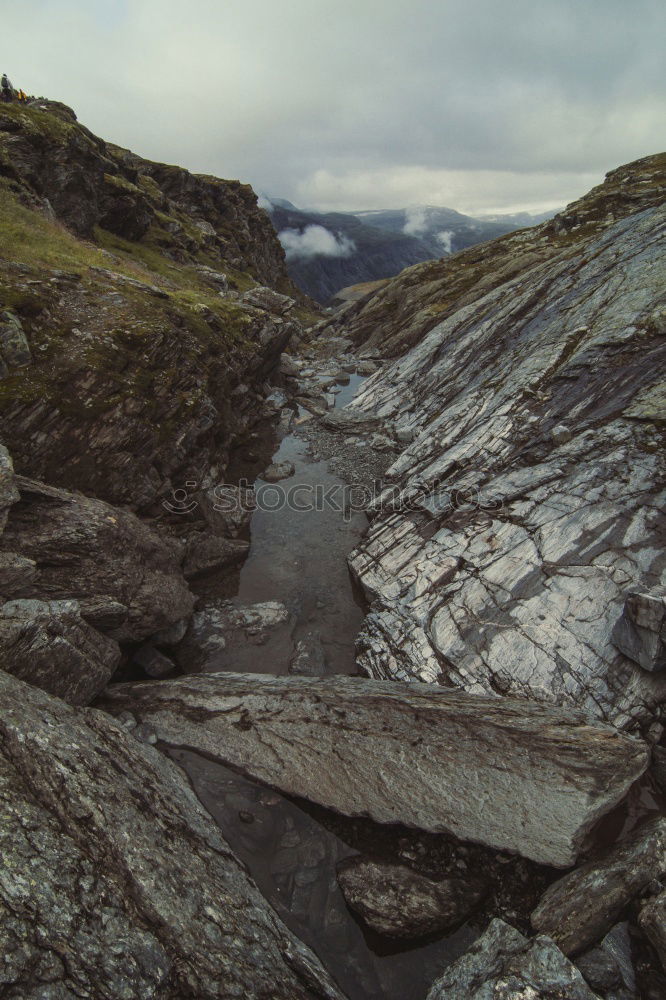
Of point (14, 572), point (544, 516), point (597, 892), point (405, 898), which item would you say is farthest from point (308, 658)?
point (544, 516)

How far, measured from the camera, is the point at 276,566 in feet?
88.0

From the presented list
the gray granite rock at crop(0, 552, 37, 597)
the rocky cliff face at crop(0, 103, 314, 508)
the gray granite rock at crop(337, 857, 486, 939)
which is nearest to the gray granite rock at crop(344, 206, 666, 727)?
the gray granite rock at crop(337, 857, 486, 939)

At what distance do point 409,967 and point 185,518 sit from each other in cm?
2375

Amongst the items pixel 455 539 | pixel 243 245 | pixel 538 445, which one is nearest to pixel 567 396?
pixel 538 445

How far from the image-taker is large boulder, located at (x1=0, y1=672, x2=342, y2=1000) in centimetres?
668

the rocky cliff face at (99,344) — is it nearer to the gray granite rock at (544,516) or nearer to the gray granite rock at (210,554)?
the gray granite rock at (210,554)

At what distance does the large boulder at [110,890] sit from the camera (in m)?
6.68

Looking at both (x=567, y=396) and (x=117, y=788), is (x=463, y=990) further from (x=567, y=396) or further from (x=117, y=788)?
(x=567, y=396)

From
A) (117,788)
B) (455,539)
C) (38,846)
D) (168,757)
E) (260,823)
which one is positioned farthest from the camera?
(455,539)

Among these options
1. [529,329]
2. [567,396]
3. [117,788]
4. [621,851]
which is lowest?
[117,788]

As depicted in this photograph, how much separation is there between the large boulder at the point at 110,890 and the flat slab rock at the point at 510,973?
9.00 feet

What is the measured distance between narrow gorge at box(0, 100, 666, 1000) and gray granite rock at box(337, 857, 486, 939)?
67 mm

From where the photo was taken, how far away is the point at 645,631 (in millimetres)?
15500

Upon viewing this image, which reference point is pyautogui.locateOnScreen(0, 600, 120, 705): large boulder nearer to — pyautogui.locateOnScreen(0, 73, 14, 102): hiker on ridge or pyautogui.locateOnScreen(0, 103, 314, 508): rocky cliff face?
pyautogui.locateOnScreen(0, 103, 314, 508): rocky cliff face
